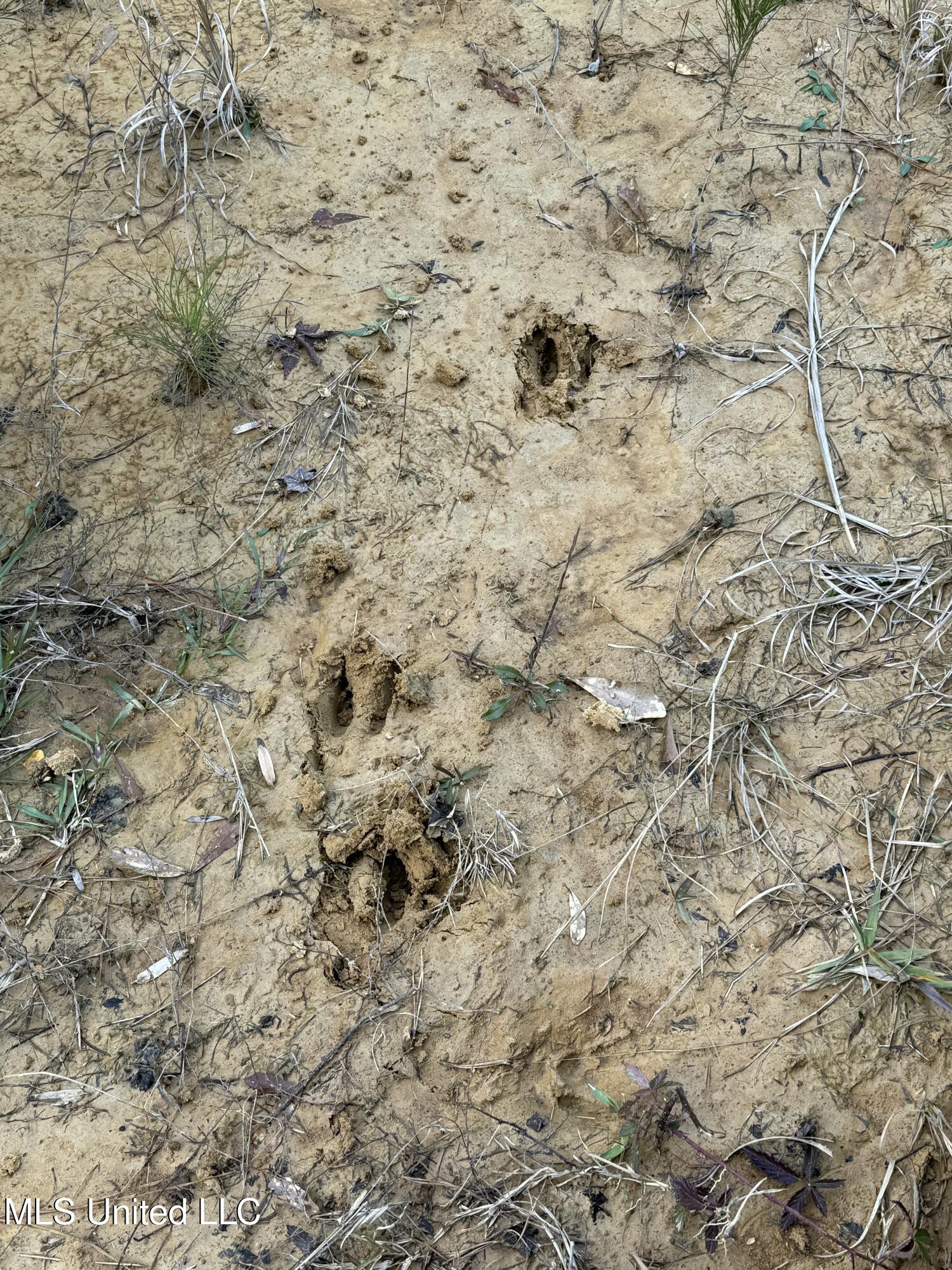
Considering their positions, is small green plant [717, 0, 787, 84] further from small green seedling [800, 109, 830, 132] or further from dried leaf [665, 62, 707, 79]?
small green seedling [800, 109, 830, 132]

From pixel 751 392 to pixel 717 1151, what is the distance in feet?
5.85

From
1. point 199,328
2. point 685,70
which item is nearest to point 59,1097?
point 199,328

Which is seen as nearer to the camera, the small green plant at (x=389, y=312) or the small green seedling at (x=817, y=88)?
the small green plant at (x=389, y=312)

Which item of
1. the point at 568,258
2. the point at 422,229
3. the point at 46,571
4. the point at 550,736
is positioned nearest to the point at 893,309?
the point at 568,258

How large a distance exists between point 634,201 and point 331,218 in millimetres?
910

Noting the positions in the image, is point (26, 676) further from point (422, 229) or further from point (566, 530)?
point (422, 229)

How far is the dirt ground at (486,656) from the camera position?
1.78 metres

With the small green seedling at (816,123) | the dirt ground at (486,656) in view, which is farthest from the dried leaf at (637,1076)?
the small green seedling at (816,123)

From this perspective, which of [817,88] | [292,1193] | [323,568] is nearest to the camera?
[292,1193]

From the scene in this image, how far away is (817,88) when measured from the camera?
2.98 m

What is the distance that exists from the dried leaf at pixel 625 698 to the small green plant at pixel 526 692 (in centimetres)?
5

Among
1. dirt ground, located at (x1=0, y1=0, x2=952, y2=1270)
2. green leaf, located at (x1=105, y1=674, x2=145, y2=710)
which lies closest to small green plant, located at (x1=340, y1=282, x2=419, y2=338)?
dirt ground, located at (x1=0, y1=0, x2=952, y2=1270)

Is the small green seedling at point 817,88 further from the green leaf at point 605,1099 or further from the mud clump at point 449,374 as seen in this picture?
the green leaf at point 605,1099

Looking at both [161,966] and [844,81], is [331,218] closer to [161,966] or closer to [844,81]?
[844,81]
